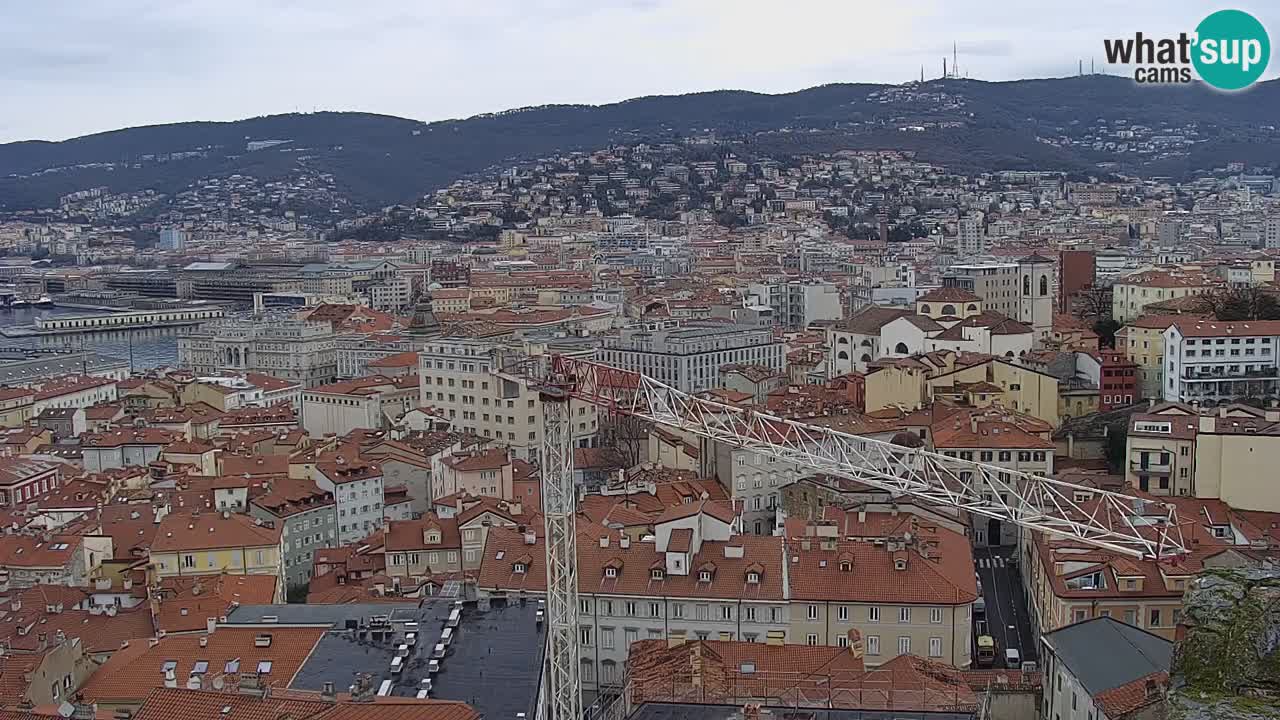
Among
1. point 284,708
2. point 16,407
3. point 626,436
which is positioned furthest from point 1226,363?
point 16,407

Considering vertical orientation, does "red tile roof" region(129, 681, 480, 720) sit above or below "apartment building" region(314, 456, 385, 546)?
above

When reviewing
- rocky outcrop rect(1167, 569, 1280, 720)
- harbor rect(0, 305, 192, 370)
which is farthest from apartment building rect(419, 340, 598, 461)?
harbor rect(0, 305, 192, 370)

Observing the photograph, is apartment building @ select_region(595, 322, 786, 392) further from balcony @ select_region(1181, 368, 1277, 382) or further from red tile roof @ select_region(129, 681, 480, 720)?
red tile roof @ select_region(129, 681, 480, 720)

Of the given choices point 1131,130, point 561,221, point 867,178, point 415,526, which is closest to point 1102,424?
point 415,526

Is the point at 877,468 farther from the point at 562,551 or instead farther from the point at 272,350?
the point at 272,350

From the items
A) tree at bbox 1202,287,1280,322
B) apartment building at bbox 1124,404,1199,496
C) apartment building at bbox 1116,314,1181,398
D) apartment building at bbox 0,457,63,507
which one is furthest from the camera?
tree at bbox 1202,287,1280,322

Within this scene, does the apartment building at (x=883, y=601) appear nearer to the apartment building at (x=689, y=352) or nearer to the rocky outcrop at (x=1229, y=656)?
the rocky outcrop at (x=1229, y=656)

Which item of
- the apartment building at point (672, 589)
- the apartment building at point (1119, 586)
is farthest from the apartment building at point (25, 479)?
the apartment building at point (1119, 586)
